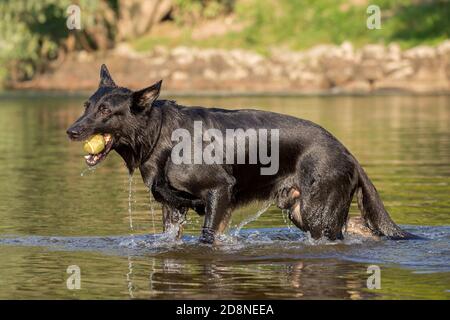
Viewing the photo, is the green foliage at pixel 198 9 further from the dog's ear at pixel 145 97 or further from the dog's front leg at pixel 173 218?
the dog's ear at pixel 145 97

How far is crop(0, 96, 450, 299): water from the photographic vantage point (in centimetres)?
919

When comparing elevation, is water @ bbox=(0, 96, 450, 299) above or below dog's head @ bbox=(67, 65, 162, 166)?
below

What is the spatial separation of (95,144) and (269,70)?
35.5 meters

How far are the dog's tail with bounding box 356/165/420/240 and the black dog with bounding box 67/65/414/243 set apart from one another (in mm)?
20

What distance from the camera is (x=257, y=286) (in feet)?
30.2

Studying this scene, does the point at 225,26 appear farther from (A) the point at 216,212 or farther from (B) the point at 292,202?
(A) the point at 216,212

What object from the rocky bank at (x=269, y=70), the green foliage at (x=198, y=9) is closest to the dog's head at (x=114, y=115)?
the rocky bank at (x=269, y=70)

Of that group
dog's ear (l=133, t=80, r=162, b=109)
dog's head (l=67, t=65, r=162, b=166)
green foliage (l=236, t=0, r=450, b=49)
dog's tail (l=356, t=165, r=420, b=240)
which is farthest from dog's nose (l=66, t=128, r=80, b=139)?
green foliage (l=236, t=0, r=450, b=49)

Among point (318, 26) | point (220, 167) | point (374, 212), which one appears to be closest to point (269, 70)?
point (318, 26)

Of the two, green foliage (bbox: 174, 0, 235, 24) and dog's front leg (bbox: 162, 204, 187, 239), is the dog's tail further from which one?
green foliage (bbox: 174, 0, 235, 24)

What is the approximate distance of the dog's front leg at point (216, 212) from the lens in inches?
423

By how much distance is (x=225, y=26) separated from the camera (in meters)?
50.9

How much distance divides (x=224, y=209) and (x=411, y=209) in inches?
145
